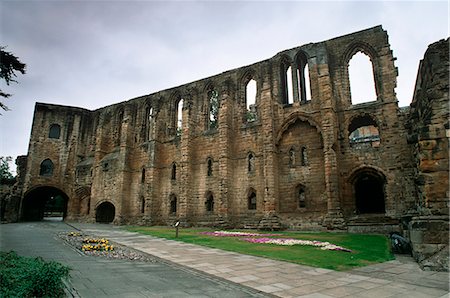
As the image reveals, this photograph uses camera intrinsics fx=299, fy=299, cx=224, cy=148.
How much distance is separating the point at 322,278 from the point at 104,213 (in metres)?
29.1

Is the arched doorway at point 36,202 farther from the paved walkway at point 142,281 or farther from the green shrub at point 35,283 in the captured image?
the green shrub at point 35,283

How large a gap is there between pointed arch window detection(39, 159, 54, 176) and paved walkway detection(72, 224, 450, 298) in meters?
30.1

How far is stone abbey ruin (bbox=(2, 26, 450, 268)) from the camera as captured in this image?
11172mm

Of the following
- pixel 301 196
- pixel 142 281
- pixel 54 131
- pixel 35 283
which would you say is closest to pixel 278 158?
pixel 301 196

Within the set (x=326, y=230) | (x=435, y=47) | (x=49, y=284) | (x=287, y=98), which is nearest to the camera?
(x=49, y=284)

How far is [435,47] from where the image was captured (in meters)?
9.62

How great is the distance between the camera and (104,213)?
31.3 meters

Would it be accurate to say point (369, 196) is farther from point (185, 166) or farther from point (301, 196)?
point (185, 166)

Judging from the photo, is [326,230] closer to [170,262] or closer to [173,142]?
[170,262]

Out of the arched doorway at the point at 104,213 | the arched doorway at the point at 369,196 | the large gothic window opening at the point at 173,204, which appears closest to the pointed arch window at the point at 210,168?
the large gothic window opening at the point at 173,204

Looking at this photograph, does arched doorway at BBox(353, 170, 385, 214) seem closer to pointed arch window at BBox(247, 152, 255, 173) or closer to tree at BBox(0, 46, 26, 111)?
pointed arch window at BBox(247, 152, 255, 173)

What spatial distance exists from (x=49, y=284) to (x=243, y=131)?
1985 centimetres

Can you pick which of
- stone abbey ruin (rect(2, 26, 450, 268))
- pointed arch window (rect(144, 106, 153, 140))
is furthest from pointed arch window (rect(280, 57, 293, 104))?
pointed arch window (rect(144, 106, 153, 140))

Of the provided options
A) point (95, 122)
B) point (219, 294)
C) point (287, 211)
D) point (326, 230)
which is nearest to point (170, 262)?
point (219, 294)
